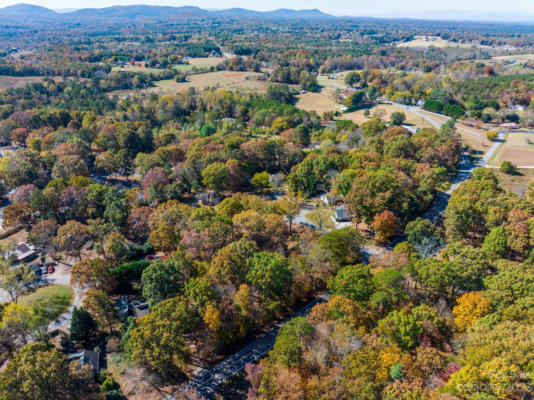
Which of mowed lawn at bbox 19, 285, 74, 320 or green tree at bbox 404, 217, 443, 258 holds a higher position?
green tree at bbox 404, 217, 443, 258

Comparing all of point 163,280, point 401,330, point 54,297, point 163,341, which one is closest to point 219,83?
point 54,297

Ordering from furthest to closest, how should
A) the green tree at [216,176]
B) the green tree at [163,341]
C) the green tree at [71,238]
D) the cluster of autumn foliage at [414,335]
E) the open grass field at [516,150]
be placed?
the open grass field at [516,150] < the green tree at [216,176] < the green tree at [71,238] < the green tree at [163,341] < the cluster of autumn foliage at [414,335]

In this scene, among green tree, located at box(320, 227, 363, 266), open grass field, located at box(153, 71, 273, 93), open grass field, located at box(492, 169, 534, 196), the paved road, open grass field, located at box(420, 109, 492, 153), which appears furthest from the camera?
open grass field, located at box(153, 71, 273, 93)

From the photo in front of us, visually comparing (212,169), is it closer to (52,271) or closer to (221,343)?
(52,271)

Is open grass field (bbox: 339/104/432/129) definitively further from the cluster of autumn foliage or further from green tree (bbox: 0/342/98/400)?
green tree (bbox: 0/342/98/400)

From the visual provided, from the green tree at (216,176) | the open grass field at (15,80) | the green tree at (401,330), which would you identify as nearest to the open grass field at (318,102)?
the green tree at (216,176)

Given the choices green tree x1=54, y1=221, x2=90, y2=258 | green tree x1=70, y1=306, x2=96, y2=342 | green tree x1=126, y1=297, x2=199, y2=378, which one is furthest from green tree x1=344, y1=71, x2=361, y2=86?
green tree x1=70, y1=306, x2=96, y2=342

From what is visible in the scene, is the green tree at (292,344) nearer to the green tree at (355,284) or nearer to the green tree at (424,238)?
the green tree at (355,284)
